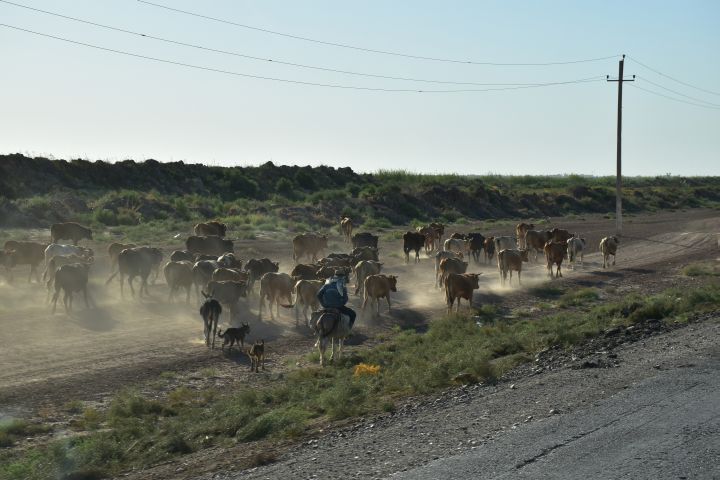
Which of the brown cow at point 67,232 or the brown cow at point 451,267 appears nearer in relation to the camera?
the brown cow at point 451,267

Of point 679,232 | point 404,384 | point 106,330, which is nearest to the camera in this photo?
point 404,384

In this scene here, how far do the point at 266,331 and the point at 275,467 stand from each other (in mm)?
13271

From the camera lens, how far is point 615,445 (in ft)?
43.2

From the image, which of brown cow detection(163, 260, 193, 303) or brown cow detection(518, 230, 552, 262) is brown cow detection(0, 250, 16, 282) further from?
brown cow detection(518, 230, 552, 262)

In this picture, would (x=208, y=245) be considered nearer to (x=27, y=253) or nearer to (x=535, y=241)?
(x=27, y=253)

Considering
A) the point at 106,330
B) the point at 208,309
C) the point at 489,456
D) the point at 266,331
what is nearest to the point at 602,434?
the point at 489,456

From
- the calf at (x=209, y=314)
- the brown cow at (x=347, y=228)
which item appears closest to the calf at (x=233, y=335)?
the calf at (x=209, y=314)

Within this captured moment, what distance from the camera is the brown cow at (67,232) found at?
137 ft

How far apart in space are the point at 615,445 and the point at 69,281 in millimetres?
19148

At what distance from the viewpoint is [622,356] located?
763 inches

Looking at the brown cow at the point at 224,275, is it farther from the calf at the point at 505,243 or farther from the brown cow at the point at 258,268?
the calf at the point at 505,243

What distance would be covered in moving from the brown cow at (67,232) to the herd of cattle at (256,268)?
0.14 feet

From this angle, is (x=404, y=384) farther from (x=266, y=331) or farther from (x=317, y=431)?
(x=266, y=331)

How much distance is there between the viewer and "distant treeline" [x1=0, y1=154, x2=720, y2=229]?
59.2 meters
